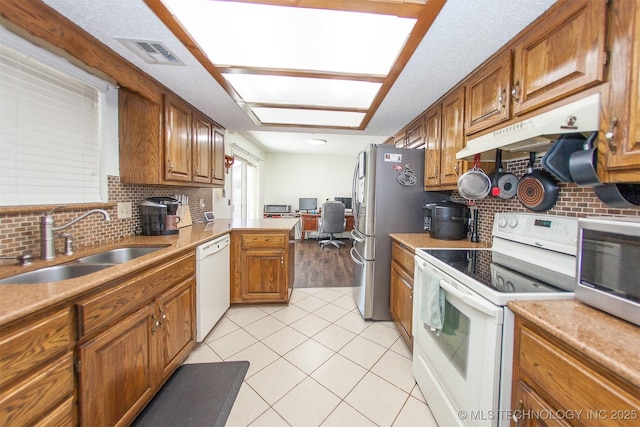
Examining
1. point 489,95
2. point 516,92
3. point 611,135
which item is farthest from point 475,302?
point 489,95

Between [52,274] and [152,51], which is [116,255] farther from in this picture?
[152,51]

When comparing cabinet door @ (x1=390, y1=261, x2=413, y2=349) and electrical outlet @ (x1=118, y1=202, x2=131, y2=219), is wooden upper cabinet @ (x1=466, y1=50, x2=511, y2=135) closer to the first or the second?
cabinet door @ (x1=390, y1=261, x2=413, y2=349)

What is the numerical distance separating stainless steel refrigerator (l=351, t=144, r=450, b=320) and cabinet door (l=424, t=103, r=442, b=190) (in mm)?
70

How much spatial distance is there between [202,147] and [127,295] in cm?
176

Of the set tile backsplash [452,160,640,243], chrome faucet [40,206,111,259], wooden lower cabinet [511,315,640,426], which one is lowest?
wooden lower cabinet [511,315,640,426]

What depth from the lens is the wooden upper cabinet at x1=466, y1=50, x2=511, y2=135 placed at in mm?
1296

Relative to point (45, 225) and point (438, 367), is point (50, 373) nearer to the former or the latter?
point (45, 225)

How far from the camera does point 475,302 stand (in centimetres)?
95

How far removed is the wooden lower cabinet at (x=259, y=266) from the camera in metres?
2.40

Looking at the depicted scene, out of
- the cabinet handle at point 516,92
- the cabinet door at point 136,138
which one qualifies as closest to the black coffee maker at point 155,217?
the cabinet door at point 136,138

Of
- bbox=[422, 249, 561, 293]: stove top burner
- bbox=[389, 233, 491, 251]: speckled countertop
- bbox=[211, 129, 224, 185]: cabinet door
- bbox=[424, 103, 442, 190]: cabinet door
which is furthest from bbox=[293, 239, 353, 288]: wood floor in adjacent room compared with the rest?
bbox=[422, 249, 561, 293]: stove top burner

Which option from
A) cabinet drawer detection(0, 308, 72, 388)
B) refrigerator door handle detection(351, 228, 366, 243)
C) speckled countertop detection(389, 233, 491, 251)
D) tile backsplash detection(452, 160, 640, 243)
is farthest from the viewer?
refrigerator door handle detection(351, 228, 366, 243)

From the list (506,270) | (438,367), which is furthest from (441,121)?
(438,367)

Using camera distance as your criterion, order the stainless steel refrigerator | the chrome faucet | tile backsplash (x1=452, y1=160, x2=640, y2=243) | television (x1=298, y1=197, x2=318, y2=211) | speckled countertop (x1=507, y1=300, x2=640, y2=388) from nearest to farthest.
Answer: speckled countertop (x1=507, y1=300, x2=640, y2=388) → tile backsplash (x1=452, y1=160, x2=640, y2=243) → the chrome faucet → the stainless steel refrigerator → television (x1=298, y1=197, x2=318, y2=211)
